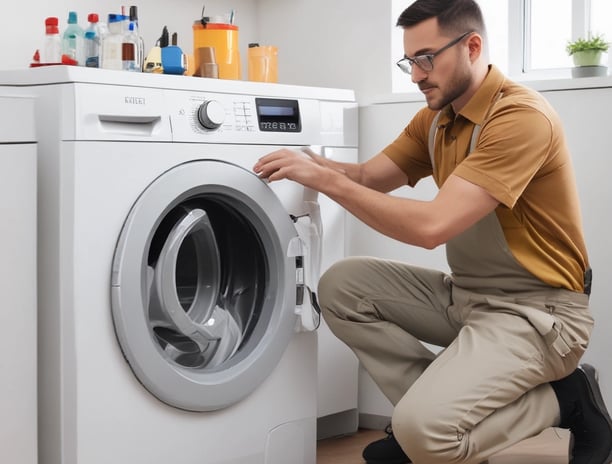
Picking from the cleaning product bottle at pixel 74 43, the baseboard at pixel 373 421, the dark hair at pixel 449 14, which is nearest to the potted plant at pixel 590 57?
the dark hair at pixel 449 14

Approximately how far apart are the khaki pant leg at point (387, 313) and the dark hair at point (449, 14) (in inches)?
23.1

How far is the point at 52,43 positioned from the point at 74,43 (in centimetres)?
6

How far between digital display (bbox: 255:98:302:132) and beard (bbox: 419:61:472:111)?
0.31 metres

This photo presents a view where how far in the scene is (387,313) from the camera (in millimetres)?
2201

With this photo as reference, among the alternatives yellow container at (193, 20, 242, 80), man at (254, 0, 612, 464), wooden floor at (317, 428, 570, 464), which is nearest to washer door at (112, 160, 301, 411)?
man at (254, 0, 612, 464)

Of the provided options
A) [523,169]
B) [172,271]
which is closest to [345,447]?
[172,271]

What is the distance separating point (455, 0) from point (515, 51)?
0.98m

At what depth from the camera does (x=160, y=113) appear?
1.84 meters

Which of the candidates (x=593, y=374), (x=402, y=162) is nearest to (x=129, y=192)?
(x=402, y=162)

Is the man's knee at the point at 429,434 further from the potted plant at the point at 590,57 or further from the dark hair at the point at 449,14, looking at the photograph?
the potted plant at the point at 590,57

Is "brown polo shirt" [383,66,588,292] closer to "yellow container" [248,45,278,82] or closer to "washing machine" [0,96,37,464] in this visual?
"yellow container" [248,45,278,82]

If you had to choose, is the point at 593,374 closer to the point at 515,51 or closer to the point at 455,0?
the point at 455,0

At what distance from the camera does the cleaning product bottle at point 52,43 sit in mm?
2123

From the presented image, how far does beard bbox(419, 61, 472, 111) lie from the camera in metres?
1.99
